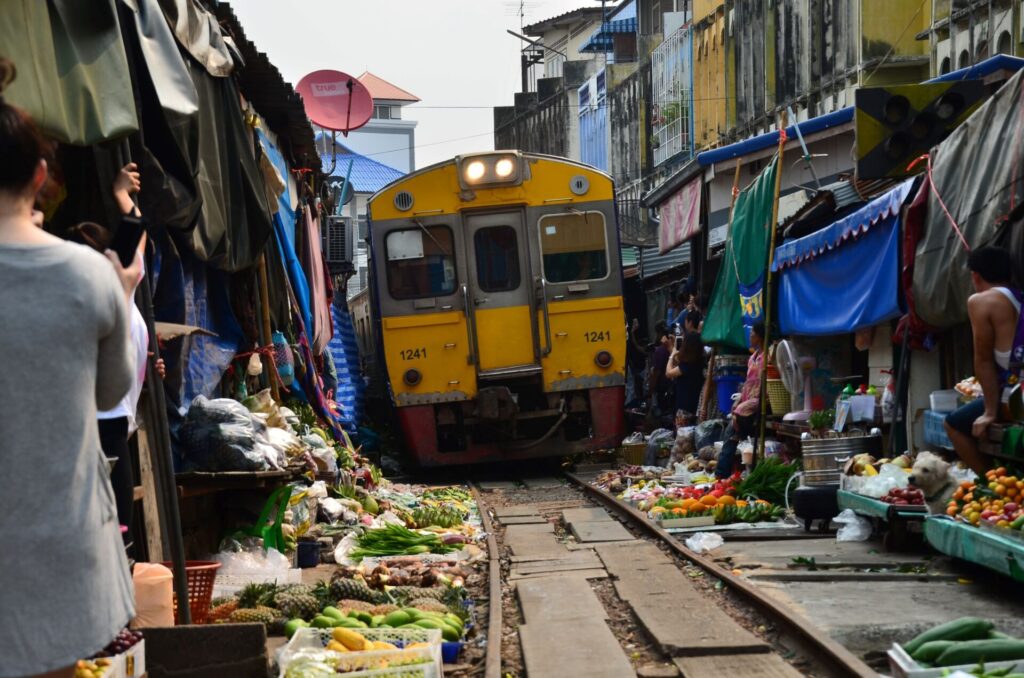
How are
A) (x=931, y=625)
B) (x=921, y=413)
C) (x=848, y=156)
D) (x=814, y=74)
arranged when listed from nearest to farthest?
(x=931, y=625) < (x=921, y=413) < (x=848, y=156) < (x=814, y=74)

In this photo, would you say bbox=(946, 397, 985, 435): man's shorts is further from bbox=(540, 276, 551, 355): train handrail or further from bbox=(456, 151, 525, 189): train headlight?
bbox=(456, 151, 525, 189): train headlight

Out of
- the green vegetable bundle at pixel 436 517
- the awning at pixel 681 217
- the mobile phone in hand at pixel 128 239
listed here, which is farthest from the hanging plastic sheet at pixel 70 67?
the awning at pixel 681 217

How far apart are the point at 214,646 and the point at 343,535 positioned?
4.14 meters

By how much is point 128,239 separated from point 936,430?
6.58m

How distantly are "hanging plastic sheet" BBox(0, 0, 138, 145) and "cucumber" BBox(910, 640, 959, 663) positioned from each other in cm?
333

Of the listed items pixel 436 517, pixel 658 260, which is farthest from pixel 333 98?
pixel 658 260

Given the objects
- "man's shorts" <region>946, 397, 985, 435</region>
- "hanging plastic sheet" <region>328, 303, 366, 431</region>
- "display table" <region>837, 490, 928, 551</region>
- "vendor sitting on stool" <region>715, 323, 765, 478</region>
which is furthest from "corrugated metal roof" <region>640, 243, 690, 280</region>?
"man's shorts" <region>946, 397, 985, 435</region>

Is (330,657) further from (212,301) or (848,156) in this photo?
(848,156)

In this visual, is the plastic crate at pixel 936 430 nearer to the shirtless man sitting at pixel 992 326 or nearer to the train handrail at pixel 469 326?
the shirtless man sitting at pixel 992 326

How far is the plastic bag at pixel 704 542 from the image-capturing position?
865 cm

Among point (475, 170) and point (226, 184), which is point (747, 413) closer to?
point (475, 170)

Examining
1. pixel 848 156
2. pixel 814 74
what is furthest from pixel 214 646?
pixel 814 74

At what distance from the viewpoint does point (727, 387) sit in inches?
570

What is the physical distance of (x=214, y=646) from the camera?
179 inches
